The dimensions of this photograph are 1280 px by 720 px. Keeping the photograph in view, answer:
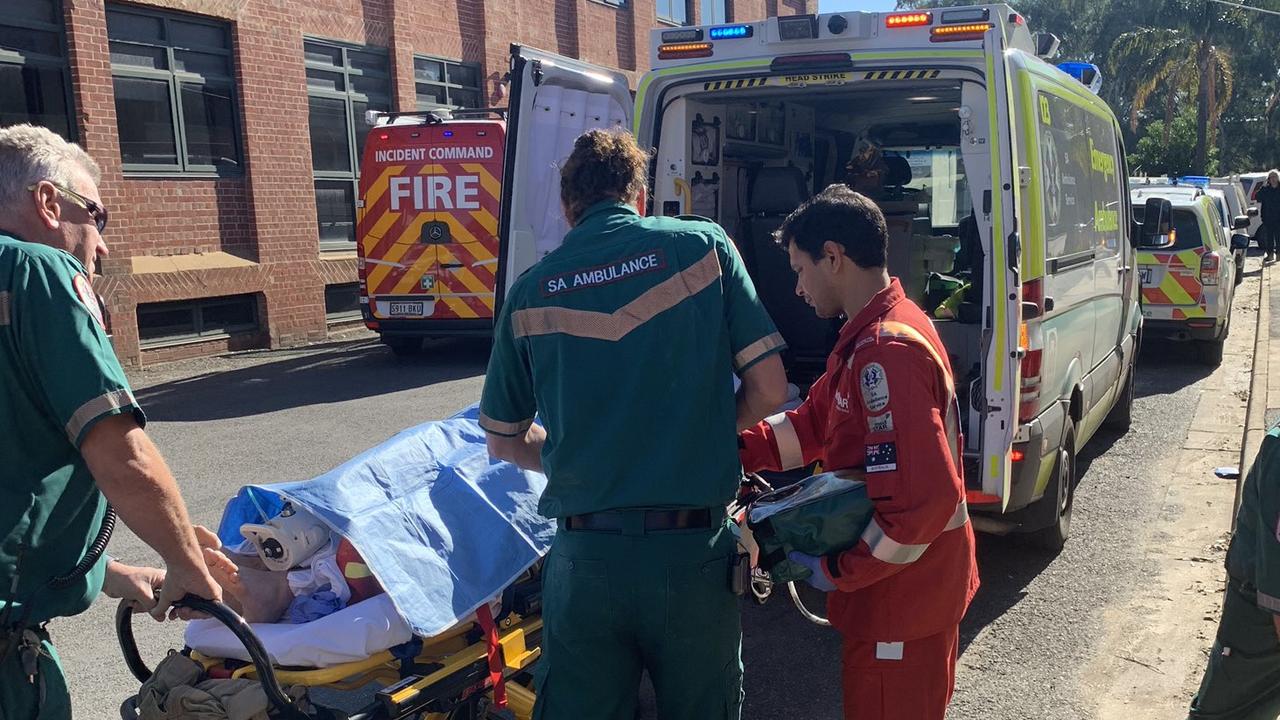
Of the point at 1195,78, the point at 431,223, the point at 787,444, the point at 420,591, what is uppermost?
the point at 1195,78

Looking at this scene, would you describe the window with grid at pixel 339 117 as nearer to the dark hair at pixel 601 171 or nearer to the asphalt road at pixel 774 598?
the asphalt road at pixel 774 598

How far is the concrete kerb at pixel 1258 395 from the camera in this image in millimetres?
7113

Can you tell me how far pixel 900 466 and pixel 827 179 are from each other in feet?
18.2

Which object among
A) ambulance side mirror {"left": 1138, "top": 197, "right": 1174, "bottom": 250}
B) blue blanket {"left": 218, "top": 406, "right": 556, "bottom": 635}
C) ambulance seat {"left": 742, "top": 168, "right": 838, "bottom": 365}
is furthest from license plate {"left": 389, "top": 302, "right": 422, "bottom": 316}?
blue blanket {"left": 218, "top": 406, "right": 556, "bottom": 635}

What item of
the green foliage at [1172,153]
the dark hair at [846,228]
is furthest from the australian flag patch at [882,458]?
the green foliage at [1172,153]

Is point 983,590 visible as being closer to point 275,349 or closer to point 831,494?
point 831,494

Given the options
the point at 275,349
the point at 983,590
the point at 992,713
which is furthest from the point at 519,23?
the point at 992,713

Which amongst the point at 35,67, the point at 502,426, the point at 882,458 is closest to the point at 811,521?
the point at 882,458

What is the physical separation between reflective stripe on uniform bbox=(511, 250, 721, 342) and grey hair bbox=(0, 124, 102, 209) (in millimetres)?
1178

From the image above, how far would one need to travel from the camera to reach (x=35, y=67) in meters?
11.3

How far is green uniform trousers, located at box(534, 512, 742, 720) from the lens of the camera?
103 inches

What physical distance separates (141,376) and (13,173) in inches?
405

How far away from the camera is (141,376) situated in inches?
466

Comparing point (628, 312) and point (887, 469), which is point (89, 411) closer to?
point (628, 312)
